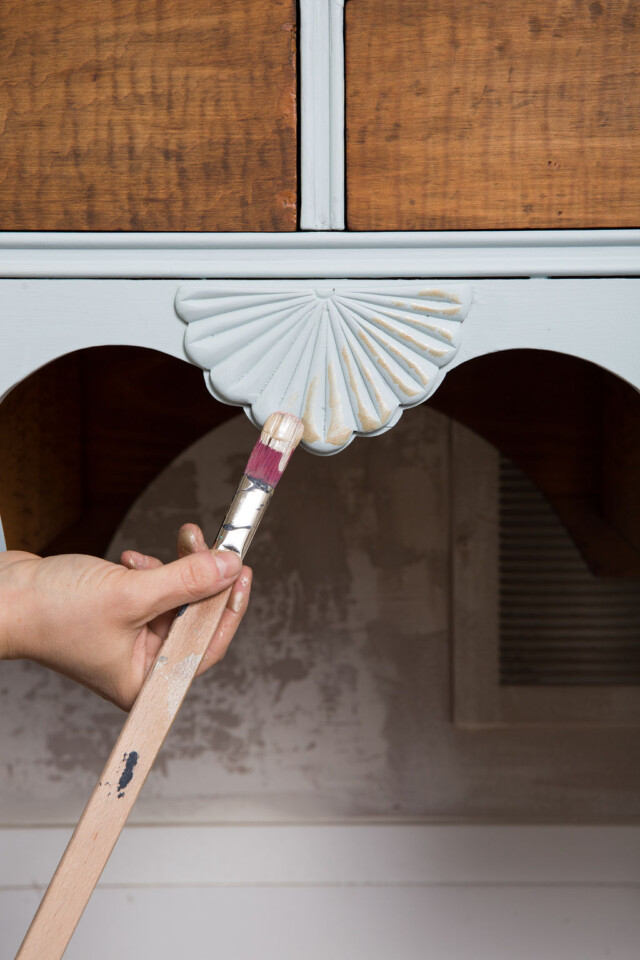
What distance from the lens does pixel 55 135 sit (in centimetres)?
50

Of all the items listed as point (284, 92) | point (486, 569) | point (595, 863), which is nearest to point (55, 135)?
point (284, 92)

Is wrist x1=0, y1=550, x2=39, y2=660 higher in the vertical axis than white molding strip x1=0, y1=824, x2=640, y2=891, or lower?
higher

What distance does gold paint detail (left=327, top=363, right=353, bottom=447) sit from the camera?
507 millimetres

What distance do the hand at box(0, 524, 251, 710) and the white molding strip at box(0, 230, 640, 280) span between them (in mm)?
182

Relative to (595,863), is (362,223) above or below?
above

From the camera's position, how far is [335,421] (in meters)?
0.51

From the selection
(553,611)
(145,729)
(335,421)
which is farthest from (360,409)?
(553,611)

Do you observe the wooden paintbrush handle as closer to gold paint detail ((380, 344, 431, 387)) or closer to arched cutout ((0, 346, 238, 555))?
gold paint detail ((380, 344, 431, 387))

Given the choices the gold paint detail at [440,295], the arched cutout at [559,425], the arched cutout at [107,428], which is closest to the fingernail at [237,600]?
the gold paint detail at [440,295]

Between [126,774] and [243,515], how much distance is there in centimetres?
16

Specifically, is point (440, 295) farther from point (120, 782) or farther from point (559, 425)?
point (559, 425)

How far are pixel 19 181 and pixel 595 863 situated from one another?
1.54 meters

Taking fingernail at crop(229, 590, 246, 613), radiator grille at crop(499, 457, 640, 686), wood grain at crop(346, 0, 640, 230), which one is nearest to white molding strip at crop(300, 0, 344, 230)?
wood grain at crop(346, 0, 640, 230)

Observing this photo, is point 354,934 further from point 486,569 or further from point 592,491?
point 592,491
